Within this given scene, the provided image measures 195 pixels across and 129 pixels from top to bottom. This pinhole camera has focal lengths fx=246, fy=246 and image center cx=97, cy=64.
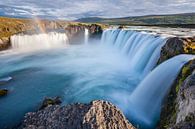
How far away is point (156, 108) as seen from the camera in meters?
17.4

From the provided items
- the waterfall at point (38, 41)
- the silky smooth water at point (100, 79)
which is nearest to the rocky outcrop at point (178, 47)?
the silky smooth water at point (100, 79)

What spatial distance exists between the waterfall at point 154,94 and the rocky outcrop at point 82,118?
4.34 meters

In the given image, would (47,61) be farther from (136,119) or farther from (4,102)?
(136,119)

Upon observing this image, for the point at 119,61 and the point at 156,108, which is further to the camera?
the point at 119,61

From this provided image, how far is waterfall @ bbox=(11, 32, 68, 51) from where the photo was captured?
2432 inches

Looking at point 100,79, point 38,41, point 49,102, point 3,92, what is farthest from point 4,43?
point 49,102

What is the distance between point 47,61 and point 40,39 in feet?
69.1

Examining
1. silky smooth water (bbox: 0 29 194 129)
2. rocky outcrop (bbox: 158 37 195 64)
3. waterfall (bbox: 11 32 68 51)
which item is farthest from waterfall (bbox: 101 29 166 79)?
waterfall (bbox: 11 32 68 51)

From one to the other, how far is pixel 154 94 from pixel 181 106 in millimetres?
6135

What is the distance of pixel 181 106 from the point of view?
12.4m

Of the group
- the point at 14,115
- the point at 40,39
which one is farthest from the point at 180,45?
the point at 40,39

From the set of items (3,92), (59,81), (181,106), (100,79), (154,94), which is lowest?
(59,81)

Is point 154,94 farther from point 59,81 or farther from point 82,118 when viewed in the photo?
point 59,81

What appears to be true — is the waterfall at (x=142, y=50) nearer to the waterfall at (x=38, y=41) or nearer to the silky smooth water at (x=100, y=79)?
the silky smooth water at (x=100, y=79)
